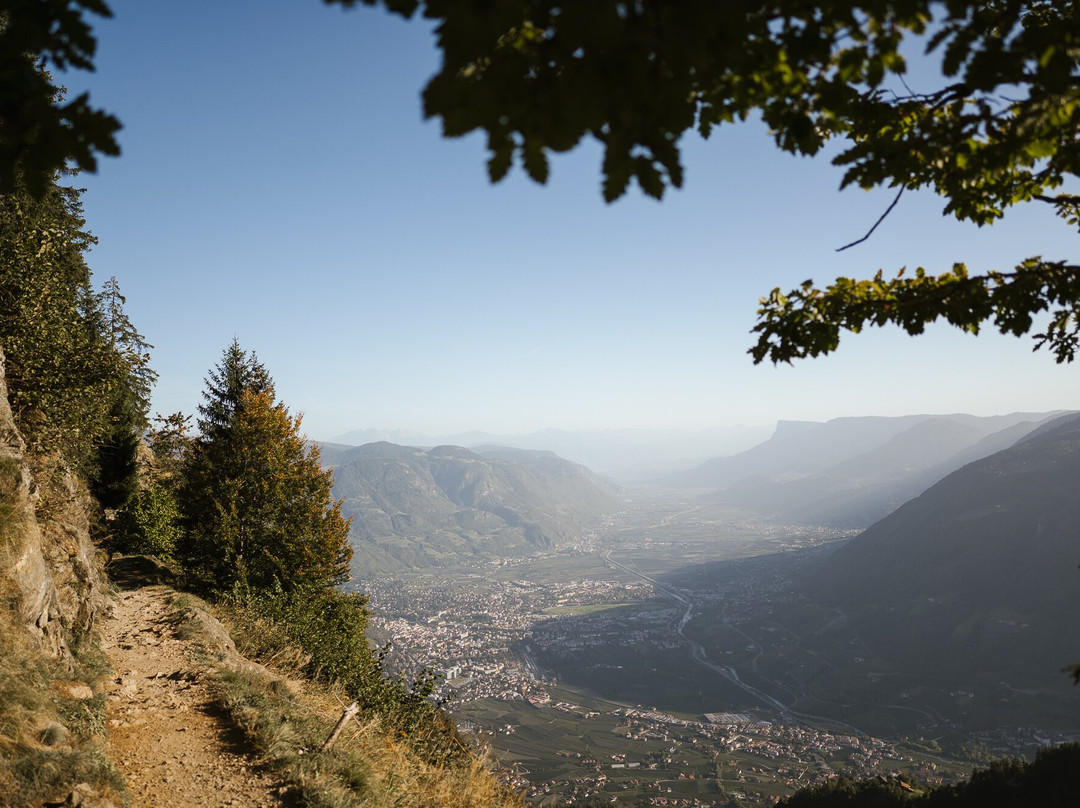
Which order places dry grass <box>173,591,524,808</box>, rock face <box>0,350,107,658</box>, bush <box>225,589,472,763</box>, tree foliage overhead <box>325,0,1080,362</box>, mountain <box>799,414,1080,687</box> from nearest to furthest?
tree foliage overhead <box>325,0,1080,362</box> → dry grass <box>173,591,524,808</box> → rock face <box>0,350,107,658</box> → bush <box>225,589,472,763</box> → mountain <box>799,414,1080,687</box>

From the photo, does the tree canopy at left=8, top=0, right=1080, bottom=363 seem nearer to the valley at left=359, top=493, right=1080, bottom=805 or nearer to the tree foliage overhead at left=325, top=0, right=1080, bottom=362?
the tree foliage overhead at left=325, top=0, right=1080, bottom=362

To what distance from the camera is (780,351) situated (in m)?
4.16

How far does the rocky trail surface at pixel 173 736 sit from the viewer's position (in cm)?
588

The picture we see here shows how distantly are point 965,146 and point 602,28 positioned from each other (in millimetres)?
2605

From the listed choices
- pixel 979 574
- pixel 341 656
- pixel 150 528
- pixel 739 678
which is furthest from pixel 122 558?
pixel 979 574

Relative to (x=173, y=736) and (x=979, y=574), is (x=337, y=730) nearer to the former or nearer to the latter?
(x=173, y=736)

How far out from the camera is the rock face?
303 inches

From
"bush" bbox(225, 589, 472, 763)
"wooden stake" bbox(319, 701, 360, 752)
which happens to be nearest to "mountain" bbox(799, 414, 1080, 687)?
"bush" bbox(225, 589, 472, 763)

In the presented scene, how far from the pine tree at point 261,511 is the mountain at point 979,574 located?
14684 cm

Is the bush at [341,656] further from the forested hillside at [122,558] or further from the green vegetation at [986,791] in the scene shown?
the green vegetation at [986,791]

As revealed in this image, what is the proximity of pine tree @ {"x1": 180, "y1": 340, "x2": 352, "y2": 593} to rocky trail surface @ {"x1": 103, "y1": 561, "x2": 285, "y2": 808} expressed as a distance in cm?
562

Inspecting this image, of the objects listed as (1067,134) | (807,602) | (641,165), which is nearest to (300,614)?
(641,165)

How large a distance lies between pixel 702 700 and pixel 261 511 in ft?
397

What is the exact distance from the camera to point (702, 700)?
109 m
